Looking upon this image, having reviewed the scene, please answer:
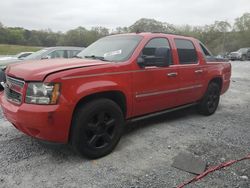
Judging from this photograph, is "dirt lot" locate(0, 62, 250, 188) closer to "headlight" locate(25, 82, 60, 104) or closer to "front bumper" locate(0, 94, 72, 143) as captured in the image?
"front bumper" locate(0, 94, 72, 143)

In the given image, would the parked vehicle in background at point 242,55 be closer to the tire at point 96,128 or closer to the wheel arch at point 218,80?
the wheel arch at point 218,80

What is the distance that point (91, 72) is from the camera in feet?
11.5

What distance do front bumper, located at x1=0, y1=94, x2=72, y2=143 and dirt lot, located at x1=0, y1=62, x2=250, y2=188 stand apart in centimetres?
45

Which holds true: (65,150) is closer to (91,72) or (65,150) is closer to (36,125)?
(36,125)

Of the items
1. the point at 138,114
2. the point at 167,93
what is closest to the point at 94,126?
the point at 138,114

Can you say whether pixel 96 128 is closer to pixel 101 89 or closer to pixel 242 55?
pixel 101 89

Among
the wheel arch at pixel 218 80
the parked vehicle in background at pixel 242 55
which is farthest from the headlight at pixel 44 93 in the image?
the parked vehicle in background at pixel 242 55

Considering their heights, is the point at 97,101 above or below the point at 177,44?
below

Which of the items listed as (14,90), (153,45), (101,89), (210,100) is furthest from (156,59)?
(210,100)

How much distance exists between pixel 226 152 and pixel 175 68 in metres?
1.67

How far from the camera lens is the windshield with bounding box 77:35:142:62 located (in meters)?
4.20

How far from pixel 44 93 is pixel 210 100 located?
161 inches

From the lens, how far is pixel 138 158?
372 cm

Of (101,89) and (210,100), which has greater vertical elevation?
(101,89)
